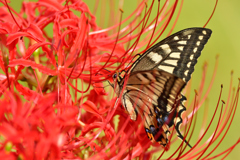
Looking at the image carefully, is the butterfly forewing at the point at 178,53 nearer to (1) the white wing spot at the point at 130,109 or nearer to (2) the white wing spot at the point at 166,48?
(2) the white wing spot at the point at 166,48

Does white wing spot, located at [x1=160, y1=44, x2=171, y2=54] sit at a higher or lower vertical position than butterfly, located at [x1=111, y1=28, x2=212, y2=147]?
higher

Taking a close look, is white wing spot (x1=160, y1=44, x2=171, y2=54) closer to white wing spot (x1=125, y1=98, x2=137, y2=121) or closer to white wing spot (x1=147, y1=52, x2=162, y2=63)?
white wing spot (x1=147, y1=52, x2=162, y2=63)

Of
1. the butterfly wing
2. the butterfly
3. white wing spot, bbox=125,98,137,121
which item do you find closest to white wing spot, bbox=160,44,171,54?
the butterfly

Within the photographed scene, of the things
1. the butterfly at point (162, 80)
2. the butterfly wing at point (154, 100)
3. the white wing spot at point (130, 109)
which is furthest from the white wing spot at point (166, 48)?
the white wing spot at point (130, 109)

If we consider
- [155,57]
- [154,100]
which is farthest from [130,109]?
[155,57]

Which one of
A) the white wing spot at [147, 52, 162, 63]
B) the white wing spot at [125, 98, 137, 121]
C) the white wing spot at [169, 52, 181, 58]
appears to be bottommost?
the white wing spot at [125, 98, 137, 121]

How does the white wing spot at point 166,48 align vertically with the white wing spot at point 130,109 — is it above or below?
above

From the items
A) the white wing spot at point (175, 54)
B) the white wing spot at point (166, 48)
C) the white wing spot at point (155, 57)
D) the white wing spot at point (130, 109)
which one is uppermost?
the white wing spot at point (166, 48)

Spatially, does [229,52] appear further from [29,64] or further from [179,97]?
[29,64]
